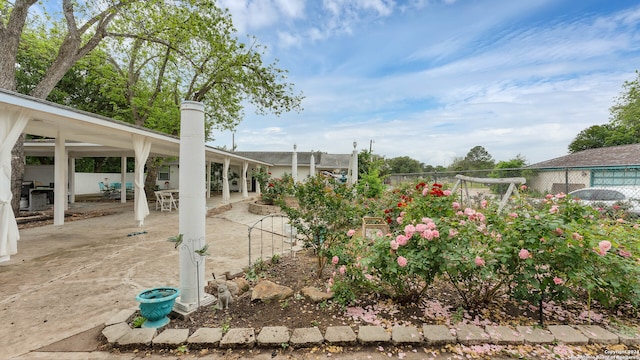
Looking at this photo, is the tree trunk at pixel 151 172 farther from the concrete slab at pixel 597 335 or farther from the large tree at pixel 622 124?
the large tree at pixel 622 124

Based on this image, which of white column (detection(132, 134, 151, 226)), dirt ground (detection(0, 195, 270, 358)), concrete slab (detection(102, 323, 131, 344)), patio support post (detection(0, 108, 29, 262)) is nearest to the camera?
concrete slab (detection(102, 323, 131, 344))

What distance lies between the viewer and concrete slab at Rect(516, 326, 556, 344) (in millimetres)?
1933

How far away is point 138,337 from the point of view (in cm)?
199

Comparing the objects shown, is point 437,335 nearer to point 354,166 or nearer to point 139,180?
point 139,180

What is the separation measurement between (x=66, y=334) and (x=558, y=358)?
387 cm

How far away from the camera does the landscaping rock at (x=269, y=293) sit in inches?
101

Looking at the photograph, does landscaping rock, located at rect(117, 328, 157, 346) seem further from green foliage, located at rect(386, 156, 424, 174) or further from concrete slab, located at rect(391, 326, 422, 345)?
green foliage, located at rect(386, 156, 424, 174)

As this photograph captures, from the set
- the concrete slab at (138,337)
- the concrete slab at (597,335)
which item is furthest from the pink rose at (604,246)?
the concrete slab at (138,337)

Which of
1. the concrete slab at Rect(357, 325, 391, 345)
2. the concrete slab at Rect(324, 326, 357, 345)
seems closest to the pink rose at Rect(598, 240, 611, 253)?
the concrete slab at Rect(357, 325, 391, 345)

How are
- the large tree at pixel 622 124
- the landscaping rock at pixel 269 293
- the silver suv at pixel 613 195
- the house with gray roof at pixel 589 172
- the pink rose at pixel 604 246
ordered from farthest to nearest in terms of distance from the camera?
the large tree at pixel 622 124, the house with gray roof at pixel 589 172, the silver suv at pixel 613 195, the landscaping rock at pixel 269 293, the pink rose at pixel 604 246

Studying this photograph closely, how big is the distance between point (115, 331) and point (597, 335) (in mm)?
3832

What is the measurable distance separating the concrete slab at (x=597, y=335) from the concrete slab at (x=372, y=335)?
5.09ft

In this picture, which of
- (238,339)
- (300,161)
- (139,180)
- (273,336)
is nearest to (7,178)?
(139,180)

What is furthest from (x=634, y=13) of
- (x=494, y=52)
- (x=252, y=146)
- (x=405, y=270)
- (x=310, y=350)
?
(x=252, y=146)
